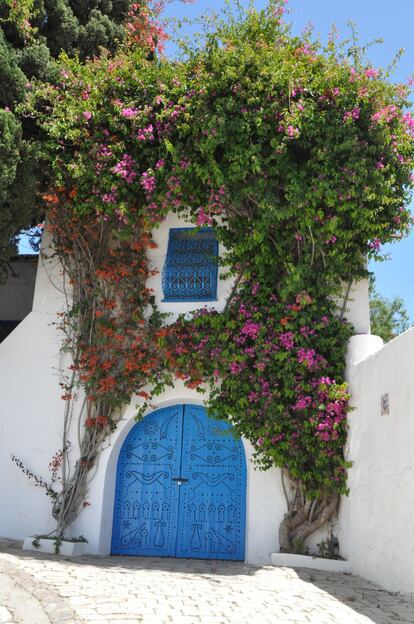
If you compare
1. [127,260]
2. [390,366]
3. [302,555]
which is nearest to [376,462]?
[390,366]

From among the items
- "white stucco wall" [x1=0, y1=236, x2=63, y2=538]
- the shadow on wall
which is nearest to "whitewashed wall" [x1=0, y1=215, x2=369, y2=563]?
"white stucco wall" [x1=0, y1=236, x2=63, y2=538]

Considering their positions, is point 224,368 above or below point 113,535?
above

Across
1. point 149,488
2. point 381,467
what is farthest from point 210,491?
point 381,467

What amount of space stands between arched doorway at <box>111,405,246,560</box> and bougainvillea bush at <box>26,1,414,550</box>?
48cm

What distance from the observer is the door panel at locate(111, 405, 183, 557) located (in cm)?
769

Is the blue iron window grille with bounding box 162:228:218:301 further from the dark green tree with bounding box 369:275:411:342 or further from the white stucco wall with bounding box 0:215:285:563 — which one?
the dark green tree with bounding box 369:275:411:342

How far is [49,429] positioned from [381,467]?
4.30 meters

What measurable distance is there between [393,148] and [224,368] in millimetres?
3298

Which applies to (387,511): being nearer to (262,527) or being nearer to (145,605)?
(262,527)

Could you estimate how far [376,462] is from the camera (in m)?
6.19

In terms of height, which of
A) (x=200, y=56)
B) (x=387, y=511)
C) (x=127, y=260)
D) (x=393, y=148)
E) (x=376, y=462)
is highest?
(x=200, y=56)

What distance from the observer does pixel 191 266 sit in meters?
8.38

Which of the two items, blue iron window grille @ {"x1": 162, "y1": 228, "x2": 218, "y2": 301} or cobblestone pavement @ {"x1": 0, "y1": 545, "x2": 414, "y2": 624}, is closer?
cobblestone pavement @ {"x1": 0, "y1": 545, "x2": 414, "y2": 624}

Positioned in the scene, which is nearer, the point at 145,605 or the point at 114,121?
the point at 145,605
